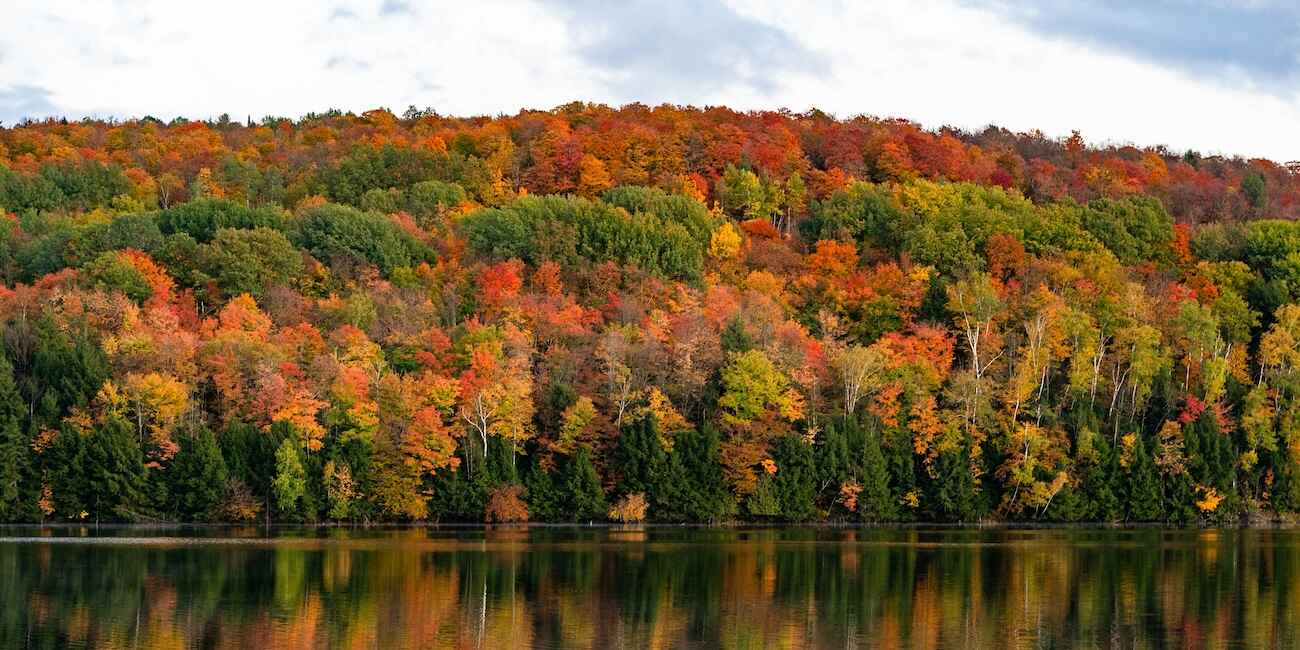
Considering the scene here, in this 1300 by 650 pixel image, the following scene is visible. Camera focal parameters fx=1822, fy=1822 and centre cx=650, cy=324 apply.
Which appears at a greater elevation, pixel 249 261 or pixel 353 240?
pixel 353 240

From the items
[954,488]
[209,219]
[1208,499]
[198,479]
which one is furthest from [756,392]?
[209,219]

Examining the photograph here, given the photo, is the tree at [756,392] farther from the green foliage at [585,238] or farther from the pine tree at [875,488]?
the green foliage at [585,238]

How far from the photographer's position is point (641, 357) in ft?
357

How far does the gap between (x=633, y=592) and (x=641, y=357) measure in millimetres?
50840

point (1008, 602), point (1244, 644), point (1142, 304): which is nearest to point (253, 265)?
point (1142, 304)

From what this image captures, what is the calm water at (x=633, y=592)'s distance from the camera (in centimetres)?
4838

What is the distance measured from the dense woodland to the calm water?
565 inches

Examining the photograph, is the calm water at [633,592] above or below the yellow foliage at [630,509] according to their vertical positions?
above

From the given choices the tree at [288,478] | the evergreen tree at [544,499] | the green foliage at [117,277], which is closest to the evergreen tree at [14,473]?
the tree at [288,478]

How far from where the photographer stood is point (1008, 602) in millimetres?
56969

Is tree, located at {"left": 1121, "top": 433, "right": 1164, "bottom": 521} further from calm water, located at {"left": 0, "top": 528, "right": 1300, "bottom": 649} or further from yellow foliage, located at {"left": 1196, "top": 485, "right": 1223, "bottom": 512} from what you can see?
calm water, located at {"left": 0, "top": 528, "right": 1300, "bottom": 649}

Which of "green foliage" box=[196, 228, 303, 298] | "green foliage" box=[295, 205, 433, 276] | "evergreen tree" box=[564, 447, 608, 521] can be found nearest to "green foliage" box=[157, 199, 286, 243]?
"green foliage" box=[295, 205, 433, 276]

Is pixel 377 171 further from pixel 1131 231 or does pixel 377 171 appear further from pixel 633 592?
pixel 633 592

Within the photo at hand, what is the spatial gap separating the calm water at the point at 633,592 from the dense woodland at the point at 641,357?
14.4 meters
